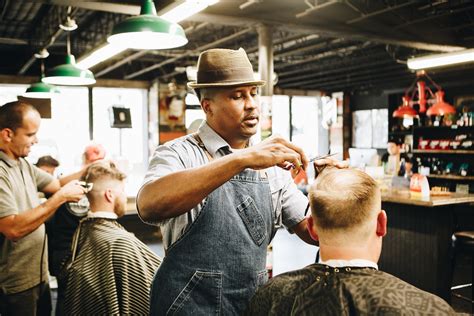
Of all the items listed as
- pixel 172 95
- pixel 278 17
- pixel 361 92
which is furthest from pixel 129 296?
pixel 361 92

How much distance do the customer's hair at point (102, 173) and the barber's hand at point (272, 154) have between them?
5.19 ft

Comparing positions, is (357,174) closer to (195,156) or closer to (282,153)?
(282,153)

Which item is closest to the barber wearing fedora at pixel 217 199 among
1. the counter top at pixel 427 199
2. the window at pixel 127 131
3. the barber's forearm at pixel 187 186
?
the barber's forearm at pixel 187 186

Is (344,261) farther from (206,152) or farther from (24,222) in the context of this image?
(24,222)

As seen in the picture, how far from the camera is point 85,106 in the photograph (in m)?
12.2

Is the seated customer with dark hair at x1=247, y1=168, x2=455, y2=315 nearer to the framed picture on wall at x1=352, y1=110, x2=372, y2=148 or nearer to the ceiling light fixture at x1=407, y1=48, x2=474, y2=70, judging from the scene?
the ceiling light fixture at x1=407, y1=48, x2=474, y2=70

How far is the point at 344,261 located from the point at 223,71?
82 centimetres

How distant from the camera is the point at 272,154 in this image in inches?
57.6

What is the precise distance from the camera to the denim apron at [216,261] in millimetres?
1638

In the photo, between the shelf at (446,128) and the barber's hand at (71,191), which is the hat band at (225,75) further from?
the shelf at (446,128)

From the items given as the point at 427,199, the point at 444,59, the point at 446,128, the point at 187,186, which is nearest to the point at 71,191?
the point at 187,186

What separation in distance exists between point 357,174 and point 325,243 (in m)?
0.24

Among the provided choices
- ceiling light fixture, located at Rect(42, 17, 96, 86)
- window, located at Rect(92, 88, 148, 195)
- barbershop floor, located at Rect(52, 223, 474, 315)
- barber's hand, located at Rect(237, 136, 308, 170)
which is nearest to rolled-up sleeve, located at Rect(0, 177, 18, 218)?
barber's hand, located at Rect(237, 136, 308, 170)

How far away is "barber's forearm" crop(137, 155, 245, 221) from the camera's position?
1.44 metres
